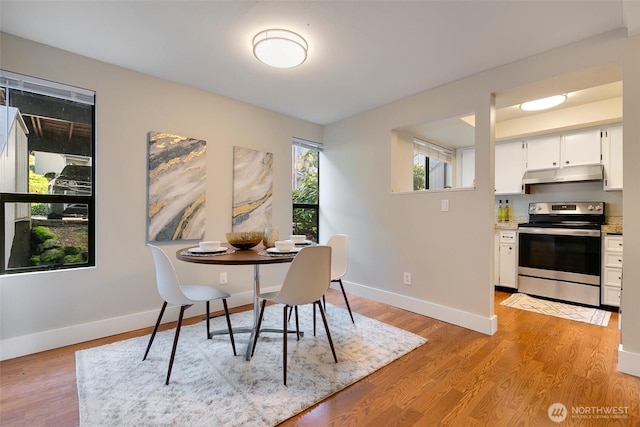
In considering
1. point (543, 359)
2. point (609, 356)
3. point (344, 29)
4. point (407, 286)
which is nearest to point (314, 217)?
point (407, 286)

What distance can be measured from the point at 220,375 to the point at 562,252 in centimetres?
389

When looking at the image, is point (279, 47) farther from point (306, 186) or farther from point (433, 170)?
point (433, 170)

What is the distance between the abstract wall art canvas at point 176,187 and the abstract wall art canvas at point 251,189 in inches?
14.6

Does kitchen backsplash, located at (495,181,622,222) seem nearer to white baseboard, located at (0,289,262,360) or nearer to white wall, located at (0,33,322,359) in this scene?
white wall, located at (0,33,322,359)

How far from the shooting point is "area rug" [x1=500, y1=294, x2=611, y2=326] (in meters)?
2.82

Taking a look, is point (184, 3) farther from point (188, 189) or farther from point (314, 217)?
point (314, 217)

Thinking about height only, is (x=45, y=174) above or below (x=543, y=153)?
below

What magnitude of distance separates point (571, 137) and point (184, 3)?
4.34m

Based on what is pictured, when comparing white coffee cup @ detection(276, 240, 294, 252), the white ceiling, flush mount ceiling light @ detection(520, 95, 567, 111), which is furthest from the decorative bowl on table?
flush mount ceiling light @ detection(520, 95, 567, 111)

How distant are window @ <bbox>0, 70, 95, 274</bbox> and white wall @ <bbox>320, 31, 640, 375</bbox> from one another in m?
2.69

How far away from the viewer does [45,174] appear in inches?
88.2

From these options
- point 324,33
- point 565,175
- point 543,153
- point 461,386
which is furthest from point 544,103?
point 461,386

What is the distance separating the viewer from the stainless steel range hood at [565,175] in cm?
331

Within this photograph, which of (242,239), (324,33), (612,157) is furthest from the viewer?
(612,157)
